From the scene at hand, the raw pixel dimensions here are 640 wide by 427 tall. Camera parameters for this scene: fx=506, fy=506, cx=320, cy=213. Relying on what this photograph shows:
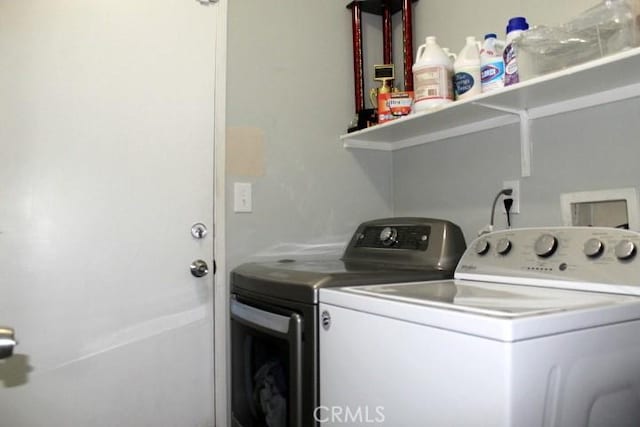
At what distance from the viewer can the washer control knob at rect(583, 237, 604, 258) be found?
1164 millimetres

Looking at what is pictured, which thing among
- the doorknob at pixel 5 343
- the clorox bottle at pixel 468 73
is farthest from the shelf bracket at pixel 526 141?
the doorknob at pixel 5 343

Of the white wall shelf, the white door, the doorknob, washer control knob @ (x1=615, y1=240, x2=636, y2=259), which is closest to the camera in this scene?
the doorknob

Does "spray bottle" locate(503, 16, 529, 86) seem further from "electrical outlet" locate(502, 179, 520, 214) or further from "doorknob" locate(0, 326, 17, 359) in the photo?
"doorknob" locate(0, 326, 17, 359)

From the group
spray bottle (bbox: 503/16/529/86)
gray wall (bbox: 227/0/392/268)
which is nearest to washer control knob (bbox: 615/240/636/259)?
spray bottle (bbox: 503/16/529/86)

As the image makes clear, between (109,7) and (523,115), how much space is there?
1.43 m

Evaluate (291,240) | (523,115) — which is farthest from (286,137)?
(523,115)

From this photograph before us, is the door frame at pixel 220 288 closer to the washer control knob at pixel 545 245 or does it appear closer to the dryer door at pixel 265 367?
the dryer door at pixel 265 367

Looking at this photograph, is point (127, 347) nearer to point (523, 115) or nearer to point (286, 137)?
point (286, 137)

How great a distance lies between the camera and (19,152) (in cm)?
158

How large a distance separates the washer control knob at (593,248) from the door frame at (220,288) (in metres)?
1.17

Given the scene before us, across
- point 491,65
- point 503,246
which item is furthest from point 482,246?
point 491,65

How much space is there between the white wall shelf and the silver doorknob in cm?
77

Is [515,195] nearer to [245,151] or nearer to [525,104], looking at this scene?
[525,104]

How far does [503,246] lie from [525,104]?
1.58 ft
